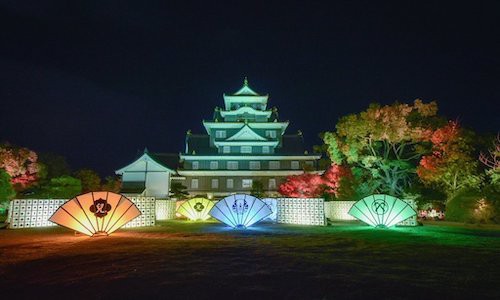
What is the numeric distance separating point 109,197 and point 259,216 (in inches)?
304

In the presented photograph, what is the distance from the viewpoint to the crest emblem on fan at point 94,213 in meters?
13.0

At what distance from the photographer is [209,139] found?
46031 millimetres

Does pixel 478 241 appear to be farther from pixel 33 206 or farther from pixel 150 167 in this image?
pixel 150 167

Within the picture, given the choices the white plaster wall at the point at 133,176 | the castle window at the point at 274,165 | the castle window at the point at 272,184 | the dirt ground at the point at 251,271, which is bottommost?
the dirt ground at the point at 251,271

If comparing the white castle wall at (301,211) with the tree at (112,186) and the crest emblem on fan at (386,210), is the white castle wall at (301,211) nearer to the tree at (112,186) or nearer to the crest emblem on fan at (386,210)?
the crest emblem on fan at (386,210)

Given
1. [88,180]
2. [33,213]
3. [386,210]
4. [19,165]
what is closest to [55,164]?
[88,180]

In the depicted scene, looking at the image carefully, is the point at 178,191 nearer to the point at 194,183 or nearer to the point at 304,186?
the point at 194,183

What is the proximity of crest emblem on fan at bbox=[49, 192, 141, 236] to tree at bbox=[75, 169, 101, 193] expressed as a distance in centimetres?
3122

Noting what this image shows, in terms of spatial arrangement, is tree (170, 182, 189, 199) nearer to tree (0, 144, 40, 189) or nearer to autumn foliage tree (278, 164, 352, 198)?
autumn foliage tree (278, 164, 352, 198)

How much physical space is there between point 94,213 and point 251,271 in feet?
30.3

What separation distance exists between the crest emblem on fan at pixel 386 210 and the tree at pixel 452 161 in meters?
6.95

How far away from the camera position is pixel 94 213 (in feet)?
44.3

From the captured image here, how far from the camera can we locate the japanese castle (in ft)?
131

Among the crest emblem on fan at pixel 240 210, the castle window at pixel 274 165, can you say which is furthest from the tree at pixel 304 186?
the crest emblem on fan at pixel 240 210
